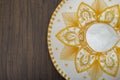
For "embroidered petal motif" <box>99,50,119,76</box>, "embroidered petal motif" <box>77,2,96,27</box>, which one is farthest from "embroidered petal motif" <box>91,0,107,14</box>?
"embroidered petal motif" <box>99,50,119,76</box>

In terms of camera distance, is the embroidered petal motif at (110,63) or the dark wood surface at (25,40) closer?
the embroidered petal motif at (110,63)

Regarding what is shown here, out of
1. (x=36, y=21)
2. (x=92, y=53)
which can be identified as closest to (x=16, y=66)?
(x=36, y=21)

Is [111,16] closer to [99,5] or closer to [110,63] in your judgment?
[99,5]

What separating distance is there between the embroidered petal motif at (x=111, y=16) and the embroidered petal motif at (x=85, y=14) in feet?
0.12

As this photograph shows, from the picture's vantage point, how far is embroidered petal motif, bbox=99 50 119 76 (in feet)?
2.99

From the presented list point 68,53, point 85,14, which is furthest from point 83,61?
point 85,14

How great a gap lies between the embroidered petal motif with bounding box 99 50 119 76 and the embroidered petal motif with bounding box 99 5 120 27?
0.12 metres

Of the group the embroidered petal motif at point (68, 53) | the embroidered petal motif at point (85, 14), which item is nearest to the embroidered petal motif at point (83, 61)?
the embroidered petal motif at point (68, 53)

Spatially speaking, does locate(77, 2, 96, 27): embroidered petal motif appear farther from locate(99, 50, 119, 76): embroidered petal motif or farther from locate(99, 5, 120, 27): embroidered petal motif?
locate(99, 50, 119, 76): embroidered petal motif

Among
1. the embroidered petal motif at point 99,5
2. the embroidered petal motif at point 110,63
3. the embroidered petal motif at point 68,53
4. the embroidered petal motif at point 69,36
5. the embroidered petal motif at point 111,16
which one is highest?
the embroidered petal motif at point 99,5

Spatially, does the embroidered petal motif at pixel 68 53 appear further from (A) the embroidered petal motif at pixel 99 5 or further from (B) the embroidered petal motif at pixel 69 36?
(A) the embroidered petal motif at pixel 99 5

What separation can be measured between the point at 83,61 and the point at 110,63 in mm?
105

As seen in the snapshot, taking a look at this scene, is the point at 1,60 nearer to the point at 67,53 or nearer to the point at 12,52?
the point at 12,52

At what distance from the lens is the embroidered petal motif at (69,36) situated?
3.07 ft
